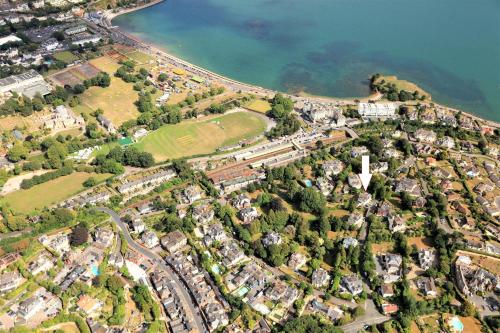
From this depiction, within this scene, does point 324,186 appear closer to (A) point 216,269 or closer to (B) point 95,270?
(A) point 216,269

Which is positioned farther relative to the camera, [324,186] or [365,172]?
[365,172]

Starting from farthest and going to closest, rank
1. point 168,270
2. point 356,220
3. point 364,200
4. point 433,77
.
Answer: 1. point 433,77
2. point 364,200
3. point 356,220
4. point 168,270

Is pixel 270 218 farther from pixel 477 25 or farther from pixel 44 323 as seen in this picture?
pixel 477 25

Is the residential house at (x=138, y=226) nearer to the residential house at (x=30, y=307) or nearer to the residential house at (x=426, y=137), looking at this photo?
the residential house at (x=30, y=307)

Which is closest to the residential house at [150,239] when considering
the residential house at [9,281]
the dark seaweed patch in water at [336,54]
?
the residential house at [9,281]

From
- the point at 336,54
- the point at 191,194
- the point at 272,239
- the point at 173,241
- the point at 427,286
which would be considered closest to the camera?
the point at 427,286

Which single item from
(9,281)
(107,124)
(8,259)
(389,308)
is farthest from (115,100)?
(389,308)

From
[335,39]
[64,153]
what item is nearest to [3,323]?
[64,153]
